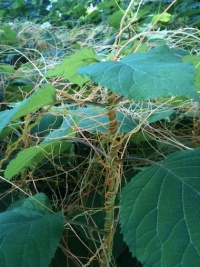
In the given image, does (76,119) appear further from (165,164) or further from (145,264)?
(145,264)

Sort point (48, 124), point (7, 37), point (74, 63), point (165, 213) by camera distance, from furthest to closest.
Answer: point (7, 37)
point (48, 124)
point (74, 63)
point (165, 213)

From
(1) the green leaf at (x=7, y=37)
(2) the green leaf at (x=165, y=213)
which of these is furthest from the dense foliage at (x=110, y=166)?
(1) the green leaf at (x=7, y=37)

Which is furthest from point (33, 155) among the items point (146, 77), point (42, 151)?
point (146, 77)

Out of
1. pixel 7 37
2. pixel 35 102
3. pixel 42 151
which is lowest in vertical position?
pixel 7 37

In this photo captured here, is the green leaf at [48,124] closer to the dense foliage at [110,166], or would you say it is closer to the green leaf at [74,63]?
the dense foliage at [110,166]

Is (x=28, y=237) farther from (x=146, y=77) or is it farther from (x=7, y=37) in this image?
(x=7, y=37)

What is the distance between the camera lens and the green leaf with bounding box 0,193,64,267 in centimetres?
52

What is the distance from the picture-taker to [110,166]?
0.60 metres

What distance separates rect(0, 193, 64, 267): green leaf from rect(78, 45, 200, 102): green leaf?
6.7 inches

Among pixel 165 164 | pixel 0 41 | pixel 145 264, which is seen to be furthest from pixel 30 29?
pixel 145 264

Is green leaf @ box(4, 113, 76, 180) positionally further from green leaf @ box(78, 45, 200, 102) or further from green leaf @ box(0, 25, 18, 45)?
green leaf @ box(0, 25, 18, 45)

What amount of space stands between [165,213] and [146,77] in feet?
0.47

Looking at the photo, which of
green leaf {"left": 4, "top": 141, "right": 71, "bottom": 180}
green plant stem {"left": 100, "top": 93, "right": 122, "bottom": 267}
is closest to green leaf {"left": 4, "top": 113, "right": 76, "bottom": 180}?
green leaf {"left": 4, "top": 141, "right": 71, "bottom": 180}

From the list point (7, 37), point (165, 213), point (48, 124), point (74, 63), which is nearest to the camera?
point (165, 213)
